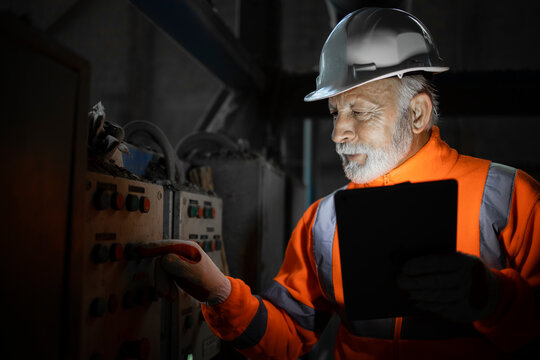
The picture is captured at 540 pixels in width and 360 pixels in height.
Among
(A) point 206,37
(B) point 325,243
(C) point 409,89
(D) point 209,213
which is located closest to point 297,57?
(A) point 206,37

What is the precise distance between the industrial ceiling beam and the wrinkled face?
32.6 inches

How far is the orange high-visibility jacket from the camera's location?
3.23 ft

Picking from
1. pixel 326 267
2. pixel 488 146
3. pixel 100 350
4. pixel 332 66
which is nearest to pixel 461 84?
pixel 332 66

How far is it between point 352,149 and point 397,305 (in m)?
0.46

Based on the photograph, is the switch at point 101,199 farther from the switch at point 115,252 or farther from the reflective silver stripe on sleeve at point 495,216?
the reflective silver stripe on sleeve at point 495,216

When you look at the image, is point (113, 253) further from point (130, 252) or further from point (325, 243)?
point (325, 243)

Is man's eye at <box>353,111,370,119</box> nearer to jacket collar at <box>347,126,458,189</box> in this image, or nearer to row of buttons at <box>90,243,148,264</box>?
jacket collar at <box>347,126,458,189</box>

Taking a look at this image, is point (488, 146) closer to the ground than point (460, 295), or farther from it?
farther from it

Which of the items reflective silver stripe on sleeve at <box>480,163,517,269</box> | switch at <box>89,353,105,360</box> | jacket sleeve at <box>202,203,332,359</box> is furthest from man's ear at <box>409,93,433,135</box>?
switch at <box>89,353,105,360</box>

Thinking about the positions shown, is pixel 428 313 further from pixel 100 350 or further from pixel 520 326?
pixel 100 350

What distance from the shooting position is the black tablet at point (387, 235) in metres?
0.89

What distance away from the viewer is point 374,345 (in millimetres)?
1169

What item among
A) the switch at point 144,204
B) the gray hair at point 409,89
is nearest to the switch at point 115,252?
the switch at point 144,204

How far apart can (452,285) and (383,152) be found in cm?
47
